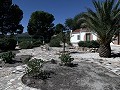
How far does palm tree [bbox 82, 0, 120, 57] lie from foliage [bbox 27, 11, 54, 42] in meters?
35.5

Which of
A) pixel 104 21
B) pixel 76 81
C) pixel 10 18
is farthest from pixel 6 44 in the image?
pixel 10 18

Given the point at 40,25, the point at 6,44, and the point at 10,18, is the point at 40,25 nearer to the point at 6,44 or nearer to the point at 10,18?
the point at 10,18

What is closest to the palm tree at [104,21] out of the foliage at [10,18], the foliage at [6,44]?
the foliage at [6,44]

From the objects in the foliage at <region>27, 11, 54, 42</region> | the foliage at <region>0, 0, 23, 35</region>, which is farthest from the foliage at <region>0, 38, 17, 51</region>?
the foliage at <region>27, 11, 54, 42</region>

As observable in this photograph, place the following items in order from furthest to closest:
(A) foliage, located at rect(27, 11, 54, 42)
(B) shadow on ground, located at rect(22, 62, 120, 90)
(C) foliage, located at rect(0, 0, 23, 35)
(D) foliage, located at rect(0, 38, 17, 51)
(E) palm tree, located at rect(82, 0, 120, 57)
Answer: (A) foliage, located at rect(27, 11, 54, 42)
(C) foliage, located at rect(0, 0, 23, 35)
(D) foliage, located at rect(0, 38, 17, 51)
(E) palm tree, located at rect(82, 0, 120, 57)
(B) shadow on ground, located at rect(22, 62, 120, 90)

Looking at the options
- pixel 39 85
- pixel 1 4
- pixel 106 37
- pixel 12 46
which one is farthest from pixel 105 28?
pixel 1 4

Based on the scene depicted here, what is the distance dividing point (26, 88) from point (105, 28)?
999cm

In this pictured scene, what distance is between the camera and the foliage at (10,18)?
42406mm

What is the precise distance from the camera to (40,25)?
168 ft

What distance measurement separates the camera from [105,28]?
15102mm

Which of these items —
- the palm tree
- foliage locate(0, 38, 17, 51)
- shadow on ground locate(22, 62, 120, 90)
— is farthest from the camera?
foliage locate(0, 38, 17, 51)

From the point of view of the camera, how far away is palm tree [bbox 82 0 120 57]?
49.1ft

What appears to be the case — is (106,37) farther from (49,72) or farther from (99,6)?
(49,72)

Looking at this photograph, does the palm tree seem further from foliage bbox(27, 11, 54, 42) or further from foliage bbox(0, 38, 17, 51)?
foliage bbox(27, 11, 54, 42)
